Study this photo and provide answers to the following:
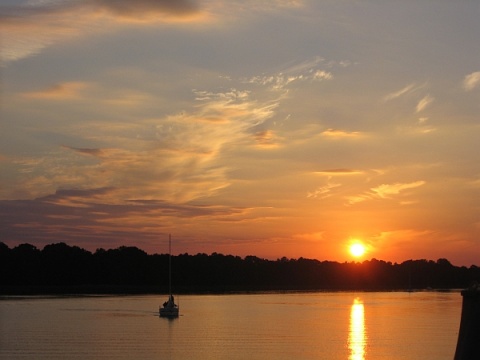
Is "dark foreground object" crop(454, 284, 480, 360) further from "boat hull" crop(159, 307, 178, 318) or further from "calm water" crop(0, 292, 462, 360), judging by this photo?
"boat hull" crop(159, 307, 178, 318)

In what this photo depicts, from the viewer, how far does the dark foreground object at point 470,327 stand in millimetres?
26281

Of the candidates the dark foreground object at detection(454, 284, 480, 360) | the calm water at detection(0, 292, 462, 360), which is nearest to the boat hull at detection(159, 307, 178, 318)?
the calm water at detection(0, 292, 462, 360)

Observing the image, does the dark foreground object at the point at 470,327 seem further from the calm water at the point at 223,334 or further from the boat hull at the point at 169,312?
the boat hull at the point at 169,312

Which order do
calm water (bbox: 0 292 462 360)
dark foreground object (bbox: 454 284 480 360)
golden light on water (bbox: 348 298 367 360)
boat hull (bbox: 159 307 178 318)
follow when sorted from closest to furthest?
dark foreground object (bbox: 454 284 480 360)
calm water (bbox: 0 292 462 360)
golden light on water (bbox: 348 298 367 360)
boat hull (bbox: 159 307 178 318)

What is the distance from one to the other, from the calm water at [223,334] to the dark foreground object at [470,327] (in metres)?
31.3

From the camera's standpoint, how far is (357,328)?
87.8m

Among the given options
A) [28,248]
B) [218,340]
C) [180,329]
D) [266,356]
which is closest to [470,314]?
[266,356]

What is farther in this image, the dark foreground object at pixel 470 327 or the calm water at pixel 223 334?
the calm water at pixel 223 334

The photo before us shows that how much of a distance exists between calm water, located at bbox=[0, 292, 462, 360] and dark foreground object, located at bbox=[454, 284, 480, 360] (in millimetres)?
31340

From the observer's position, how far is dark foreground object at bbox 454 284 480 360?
86.2 ft

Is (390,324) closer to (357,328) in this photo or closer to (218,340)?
(357,328)

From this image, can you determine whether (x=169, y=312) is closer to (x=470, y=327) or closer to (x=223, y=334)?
(x=223, y=334)

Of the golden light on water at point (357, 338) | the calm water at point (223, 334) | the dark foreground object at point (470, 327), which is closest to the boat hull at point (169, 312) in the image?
the calm water at point (223, 334)

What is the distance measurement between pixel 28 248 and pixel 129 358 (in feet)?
466
